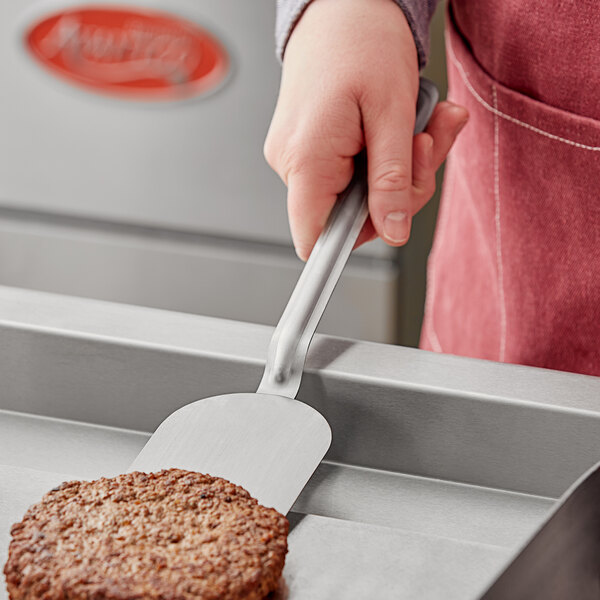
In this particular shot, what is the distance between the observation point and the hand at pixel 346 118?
56 centimetres

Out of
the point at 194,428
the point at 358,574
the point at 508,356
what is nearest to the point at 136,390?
the point at 194,428

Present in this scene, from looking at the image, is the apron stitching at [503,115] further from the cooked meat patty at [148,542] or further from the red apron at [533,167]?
the cooked meat patty at [148,542]

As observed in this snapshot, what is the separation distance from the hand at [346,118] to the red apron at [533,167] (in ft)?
0.28

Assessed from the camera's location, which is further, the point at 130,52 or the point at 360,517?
the point at 130,52

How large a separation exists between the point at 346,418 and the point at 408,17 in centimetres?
30

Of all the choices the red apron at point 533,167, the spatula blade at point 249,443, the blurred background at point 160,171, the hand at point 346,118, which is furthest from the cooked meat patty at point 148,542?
the blurred background at point 160,171

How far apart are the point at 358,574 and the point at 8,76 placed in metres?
1.05

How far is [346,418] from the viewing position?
477 millimetres

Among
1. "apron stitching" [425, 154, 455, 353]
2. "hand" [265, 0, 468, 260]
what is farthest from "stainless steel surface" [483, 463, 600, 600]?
"apron stitching" [425, 154, 455, 353]

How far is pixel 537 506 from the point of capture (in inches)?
18.1

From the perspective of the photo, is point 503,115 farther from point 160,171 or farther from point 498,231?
point 160,171

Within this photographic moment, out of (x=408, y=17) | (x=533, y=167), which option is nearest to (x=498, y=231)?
(x=533, y=167)

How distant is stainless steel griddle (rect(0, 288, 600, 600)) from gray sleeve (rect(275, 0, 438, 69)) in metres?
0.24

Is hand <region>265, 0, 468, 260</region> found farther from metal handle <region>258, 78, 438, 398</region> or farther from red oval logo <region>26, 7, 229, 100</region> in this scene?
red oval logo <region>26, 7, 229, 100</region>
